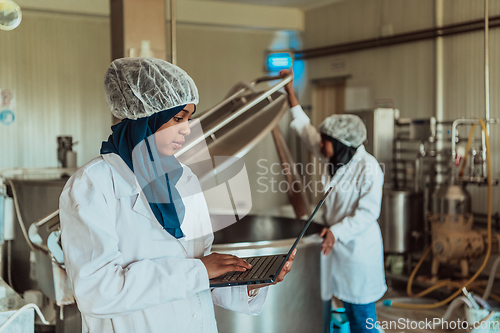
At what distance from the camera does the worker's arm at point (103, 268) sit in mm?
929

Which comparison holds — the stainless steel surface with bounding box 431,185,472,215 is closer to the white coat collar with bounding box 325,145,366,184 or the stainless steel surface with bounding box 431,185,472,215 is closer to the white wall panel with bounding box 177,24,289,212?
the white coat collar with bounding box 325,145,366,184

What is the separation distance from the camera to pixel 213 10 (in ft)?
18.4

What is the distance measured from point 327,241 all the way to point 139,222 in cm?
128

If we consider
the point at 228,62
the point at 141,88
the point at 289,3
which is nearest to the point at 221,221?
the point at 141,88

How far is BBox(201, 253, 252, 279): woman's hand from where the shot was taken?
1026 mm

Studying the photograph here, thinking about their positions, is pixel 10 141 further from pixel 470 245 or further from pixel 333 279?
pixel 470 245

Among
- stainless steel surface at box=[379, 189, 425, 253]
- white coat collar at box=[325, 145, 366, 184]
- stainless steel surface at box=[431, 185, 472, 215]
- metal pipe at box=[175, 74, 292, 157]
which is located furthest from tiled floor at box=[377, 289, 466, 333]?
metal pipe at box=[175, 74, 292, 157]

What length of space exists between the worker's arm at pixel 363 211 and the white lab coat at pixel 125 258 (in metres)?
1.16

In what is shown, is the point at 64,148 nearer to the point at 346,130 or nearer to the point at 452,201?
the point at 346,130

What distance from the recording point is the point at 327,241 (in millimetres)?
2174

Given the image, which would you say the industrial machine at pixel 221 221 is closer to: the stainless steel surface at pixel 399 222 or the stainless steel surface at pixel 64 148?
the stainless steel surface at pixel 64 148

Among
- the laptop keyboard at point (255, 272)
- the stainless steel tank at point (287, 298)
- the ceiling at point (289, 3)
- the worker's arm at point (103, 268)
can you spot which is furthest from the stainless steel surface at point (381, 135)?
the worker's arm at point (103, 268)

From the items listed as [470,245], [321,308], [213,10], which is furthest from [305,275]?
[213,10]

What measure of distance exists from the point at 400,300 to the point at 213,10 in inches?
152
